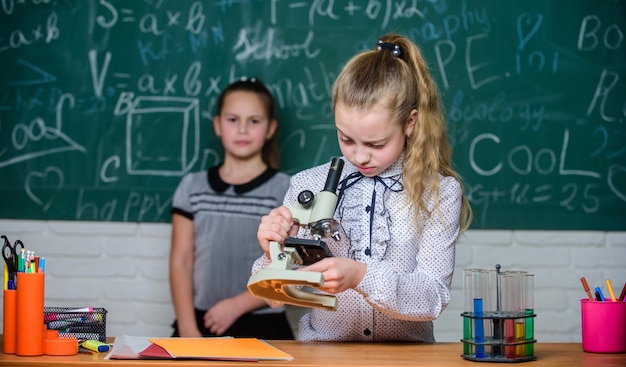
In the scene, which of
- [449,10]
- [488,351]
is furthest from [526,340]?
[449,10]

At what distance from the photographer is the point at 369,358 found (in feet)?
6.03

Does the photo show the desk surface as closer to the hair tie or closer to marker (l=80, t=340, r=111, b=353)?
marker (l=80, t=340, r=111, b=353)

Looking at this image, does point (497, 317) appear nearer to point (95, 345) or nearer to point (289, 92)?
point (95, 345)

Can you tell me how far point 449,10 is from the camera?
11.6ft

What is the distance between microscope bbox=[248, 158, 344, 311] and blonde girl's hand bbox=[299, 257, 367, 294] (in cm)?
2

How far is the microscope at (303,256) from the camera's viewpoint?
174 centimetres

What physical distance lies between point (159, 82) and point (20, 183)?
69cm

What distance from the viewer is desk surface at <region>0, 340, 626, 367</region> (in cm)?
176

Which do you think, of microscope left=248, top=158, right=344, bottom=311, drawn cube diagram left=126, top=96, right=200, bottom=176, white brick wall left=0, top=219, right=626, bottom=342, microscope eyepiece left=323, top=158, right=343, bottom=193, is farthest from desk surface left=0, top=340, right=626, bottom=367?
drawn cube diagram left=126, top=96, right=200, bottom=176

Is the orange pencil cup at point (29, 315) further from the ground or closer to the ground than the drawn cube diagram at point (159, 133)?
closer to the ground

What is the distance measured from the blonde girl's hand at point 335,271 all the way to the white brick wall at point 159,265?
1.75m

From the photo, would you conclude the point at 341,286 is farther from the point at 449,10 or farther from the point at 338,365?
the point at 449,10

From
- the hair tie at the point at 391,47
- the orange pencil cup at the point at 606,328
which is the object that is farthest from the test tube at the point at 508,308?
the hair tie at the point at 391,47

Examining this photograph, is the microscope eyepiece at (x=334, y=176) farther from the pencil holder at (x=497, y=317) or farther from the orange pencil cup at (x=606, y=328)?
the orange pencil cup at (x=606, y=328)
